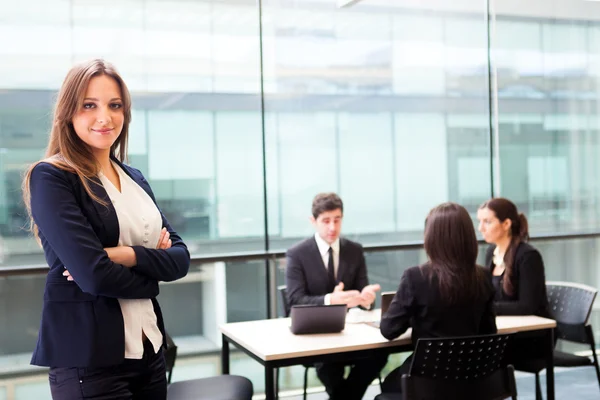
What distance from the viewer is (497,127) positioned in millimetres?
5902

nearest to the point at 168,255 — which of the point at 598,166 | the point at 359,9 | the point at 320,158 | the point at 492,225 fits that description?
the point at 492,225

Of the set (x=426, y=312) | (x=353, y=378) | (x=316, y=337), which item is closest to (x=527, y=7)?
(x=353, y=378)

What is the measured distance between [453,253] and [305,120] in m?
2.42

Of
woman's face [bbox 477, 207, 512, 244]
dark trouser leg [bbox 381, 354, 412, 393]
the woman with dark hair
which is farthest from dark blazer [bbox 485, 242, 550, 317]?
dark trouser leg [bbox 381, 354, 412, 393]

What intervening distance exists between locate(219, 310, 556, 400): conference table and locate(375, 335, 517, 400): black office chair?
30cm

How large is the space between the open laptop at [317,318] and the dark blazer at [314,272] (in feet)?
2.16

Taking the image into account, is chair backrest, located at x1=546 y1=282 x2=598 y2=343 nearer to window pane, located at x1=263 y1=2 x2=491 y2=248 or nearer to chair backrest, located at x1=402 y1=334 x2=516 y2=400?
chair backrest, located at x1=402 y1=334 x2=516 y2=400

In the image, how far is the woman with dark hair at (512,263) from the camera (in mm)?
3803

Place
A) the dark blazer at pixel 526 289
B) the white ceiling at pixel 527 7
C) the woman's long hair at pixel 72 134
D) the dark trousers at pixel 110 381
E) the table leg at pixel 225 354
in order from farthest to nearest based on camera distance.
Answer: the white ceiling at pixel 527 7, the dark blazer at pixel 526 289, the table leg at pixel 225 354, the woman's long hair at pixel 72 134, the dark trousers at pixel 110 381

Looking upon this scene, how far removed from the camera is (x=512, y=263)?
3969 mm

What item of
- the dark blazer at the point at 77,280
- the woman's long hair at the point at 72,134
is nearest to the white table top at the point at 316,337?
the dark blazer at the point at 77,280

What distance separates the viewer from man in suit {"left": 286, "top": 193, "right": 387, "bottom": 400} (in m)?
3.89

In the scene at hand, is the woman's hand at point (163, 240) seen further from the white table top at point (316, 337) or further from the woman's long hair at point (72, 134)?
the white table top at point (316, 337)

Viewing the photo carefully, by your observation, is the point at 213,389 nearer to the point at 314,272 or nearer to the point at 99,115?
the point at 314,272
